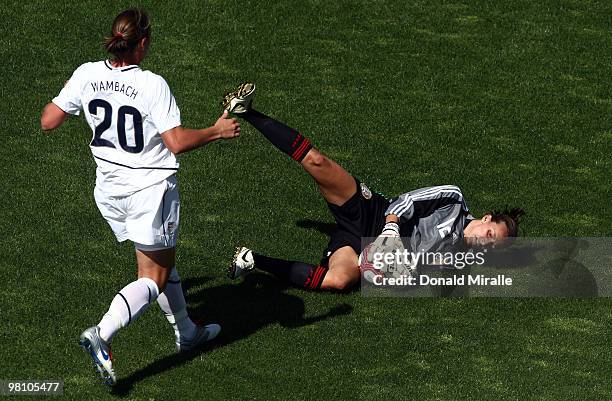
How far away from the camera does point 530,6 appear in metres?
16.8

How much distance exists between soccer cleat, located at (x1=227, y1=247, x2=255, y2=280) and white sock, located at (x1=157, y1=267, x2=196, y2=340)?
1.26 metres

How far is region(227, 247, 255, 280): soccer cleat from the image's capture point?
11.1 m

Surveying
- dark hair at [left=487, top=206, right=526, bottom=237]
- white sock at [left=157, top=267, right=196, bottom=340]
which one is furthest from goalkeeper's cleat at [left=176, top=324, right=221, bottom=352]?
dark hair at [left=487, top=206, right=526, bottom=237]

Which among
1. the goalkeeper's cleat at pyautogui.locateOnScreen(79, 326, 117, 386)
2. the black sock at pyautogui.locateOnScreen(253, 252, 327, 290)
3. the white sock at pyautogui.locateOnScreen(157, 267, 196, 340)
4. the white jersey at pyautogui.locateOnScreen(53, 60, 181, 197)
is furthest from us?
the black sock at pyautogui.locateOnScreen(253, 252, 327, 290)

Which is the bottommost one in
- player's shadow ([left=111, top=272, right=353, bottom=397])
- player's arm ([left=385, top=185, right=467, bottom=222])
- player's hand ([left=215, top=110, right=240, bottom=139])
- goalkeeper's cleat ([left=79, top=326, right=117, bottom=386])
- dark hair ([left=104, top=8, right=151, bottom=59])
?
goalkeeper's cleat ([left=79, top=326, right=117, bottom=386])

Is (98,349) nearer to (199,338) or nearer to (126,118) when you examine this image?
(199,338)

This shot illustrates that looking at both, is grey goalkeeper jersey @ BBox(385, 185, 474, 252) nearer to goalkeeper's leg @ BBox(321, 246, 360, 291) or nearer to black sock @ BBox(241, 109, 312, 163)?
goalkeeper's leg @ BBox(321, 246, 360, 291)

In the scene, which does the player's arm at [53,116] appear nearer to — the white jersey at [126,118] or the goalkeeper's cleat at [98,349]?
the white jersey at [126,118]

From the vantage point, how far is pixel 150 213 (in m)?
9.12

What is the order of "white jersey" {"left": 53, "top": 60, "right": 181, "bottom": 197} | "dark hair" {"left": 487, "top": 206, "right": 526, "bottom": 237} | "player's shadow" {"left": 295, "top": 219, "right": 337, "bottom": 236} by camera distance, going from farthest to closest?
"player's shadow" {"left": 295, "top": 219, "right": 337, "bottom": 236}
"dark hair" {"left": 487, "top": 206, "right": 526, "bottom": 237}
"white jersey" {"left": 53, "top": 60, "right": 181, "bottom": 197}

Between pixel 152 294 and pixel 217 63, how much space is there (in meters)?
6.49

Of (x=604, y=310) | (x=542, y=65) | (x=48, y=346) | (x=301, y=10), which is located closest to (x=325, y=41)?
(x=301, y=10)

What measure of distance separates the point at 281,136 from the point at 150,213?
2290 millimetres

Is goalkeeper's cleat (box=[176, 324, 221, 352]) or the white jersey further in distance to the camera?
goalkeeper's cleat (box=[176, 324, 221, 352])
